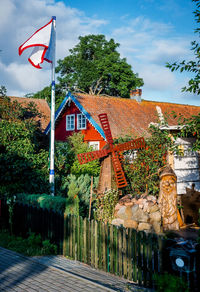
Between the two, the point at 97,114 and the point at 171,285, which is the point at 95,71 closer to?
the point at 97,114

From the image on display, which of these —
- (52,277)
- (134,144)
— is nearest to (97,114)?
(134,144)

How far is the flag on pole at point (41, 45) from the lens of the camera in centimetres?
1310

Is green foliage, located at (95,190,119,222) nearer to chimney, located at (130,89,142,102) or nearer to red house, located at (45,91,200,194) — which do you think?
red house, located at (45,91,200,194)

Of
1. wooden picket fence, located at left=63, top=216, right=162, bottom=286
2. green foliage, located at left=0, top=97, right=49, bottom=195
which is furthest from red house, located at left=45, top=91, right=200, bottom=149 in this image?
wooden picket fence, located at left=63, top=216, right=162, bottom=286

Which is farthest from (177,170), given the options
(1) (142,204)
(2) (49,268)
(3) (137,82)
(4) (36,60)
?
(3) (137,82)

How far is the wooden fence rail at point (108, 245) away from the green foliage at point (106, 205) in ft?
8.45

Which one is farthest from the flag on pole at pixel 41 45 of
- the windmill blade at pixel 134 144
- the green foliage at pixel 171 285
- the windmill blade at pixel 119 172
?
the green foliage at pixel 171 285

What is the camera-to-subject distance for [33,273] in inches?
306

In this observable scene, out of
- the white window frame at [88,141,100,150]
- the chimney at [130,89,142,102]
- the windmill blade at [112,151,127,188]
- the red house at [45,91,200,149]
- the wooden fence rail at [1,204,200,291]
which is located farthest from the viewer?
the chimney at [130,89,142,102]

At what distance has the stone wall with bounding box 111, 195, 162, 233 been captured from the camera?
1073 centimetres

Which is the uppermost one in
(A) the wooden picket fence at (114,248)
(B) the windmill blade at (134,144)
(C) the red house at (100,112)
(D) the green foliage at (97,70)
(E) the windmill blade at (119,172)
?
(D) the green foliage at (97,70)

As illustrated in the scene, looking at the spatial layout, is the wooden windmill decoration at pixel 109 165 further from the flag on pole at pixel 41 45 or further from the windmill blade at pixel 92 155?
the flag on pole at pixel 41 45

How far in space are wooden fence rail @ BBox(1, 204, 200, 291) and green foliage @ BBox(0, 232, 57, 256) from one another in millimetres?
222

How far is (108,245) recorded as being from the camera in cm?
817
